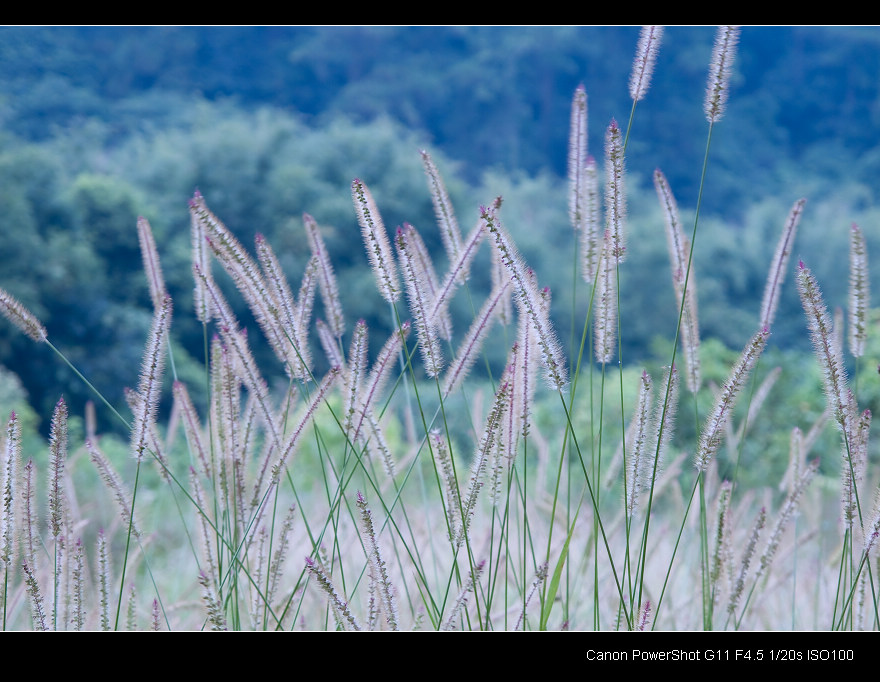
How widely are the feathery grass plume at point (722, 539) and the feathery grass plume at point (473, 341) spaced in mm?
367

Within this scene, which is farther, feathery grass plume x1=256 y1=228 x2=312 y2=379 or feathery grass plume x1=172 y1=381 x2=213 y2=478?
feathery grass plume x1=172 y1=381 x2=213 y2=478

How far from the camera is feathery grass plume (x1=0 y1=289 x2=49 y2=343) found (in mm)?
783

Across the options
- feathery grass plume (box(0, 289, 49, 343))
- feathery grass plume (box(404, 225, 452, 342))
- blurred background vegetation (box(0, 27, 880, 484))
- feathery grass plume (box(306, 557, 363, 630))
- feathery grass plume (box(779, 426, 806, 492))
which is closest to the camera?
feathery grass plume (box(306, 557, 363, 630))

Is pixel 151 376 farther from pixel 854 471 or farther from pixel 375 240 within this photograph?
pixel 854 471

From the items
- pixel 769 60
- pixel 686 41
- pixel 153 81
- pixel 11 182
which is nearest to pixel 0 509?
pixel 11 182

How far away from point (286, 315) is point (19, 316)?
27cm

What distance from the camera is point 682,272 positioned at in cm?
96

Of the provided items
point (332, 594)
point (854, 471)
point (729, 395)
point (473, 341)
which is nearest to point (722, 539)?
point (854, 471)

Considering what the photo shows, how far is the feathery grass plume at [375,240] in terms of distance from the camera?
0.74 metres

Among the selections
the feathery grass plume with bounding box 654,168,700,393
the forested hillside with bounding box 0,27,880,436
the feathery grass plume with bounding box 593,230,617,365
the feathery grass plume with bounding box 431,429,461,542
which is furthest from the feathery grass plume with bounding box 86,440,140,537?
the forested hillside with bounding box 0,27,880,436

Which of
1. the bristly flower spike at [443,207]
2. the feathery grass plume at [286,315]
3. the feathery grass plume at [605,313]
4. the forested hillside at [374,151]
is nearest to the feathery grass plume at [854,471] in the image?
the feathery grass plume at [605,313]

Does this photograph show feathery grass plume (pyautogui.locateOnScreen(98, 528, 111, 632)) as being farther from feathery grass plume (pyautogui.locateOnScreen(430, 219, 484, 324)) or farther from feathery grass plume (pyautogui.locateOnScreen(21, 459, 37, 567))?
feathery grass plume (pyautogui.locateOnScreen(430, 219, 484, 324))

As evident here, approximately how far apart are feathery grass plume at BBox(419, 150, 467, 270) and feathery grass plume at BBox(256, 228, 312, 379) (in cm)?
20
